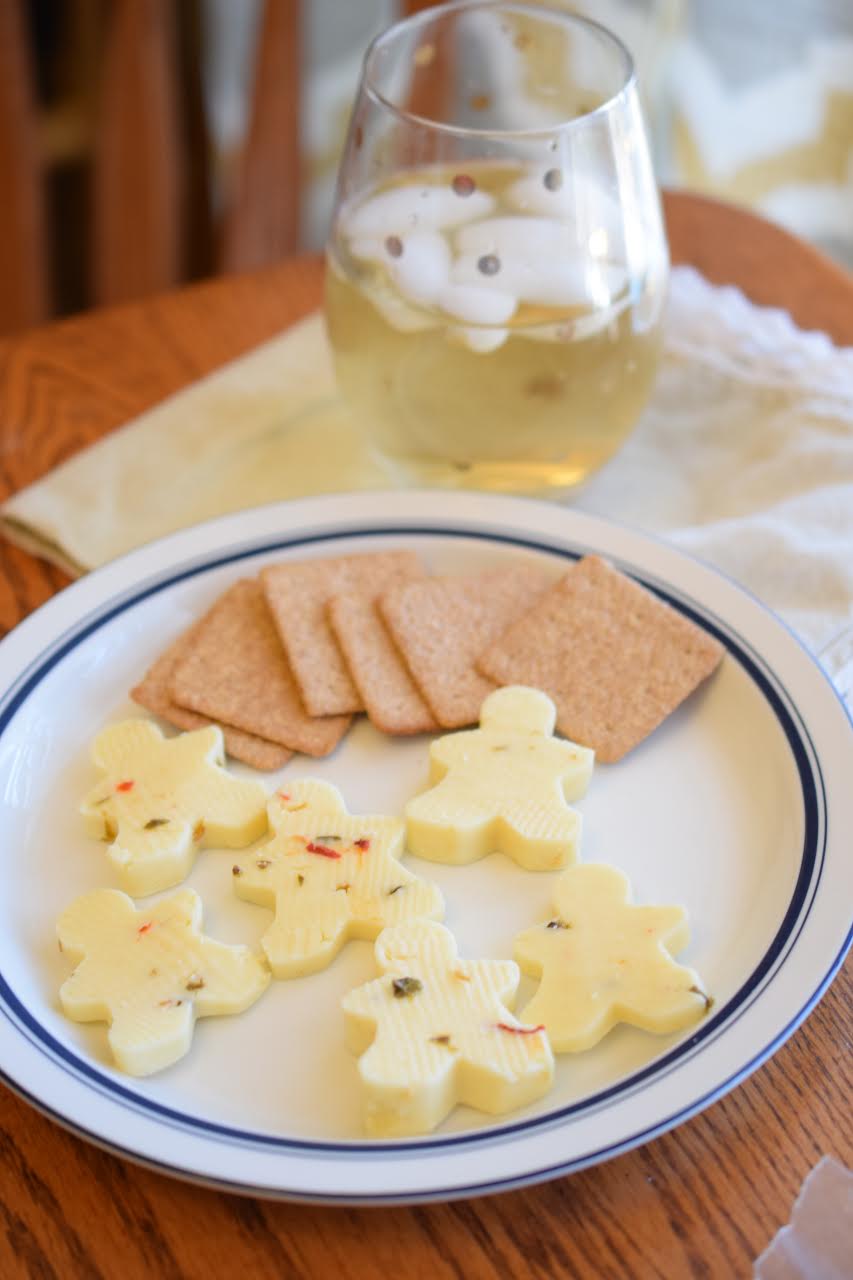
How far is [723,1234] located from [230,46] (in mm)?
1799

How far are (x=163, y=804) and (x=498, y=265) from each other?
1.20ft

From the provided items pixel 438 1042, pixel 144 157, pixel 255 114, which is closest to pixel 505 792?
pixel 438 1042

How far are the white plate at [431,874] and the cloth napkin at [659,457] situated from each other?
0.29 feet

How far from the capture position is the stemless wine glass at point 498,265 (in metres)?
0.85

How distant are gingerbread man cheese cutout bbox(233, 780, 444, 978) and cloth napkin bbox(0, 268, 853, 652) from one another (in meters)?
0.32

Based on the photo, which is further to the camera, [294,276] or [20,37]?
[20,37]

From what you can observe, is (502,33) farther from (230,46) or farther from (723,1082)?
(230,46)

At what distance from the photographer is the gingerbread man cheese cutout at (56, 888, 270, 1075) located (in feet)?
2.09

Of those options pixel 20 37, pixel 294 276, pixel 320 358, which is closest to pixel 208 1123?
pixel 320 358

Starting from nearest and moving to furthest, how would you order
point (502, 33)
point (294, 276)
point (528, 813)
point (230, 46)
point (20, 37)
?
1. point (528, 813)
2. point (502, 33)
3. point (294, 276)
4. point (20, 37)
5. point (230, 46)

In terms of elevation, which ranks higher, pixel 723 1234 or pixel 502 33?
pixel 502 33

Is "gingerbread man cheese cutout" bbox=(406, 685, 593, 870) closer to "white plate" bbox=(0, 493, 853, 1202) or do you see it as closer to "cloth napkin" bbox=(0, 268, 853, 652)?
"white plate" bbox=(0, 493, 853, 1202)

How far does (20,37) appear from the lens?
1.78 m

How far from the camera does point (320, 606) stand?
89 cm
